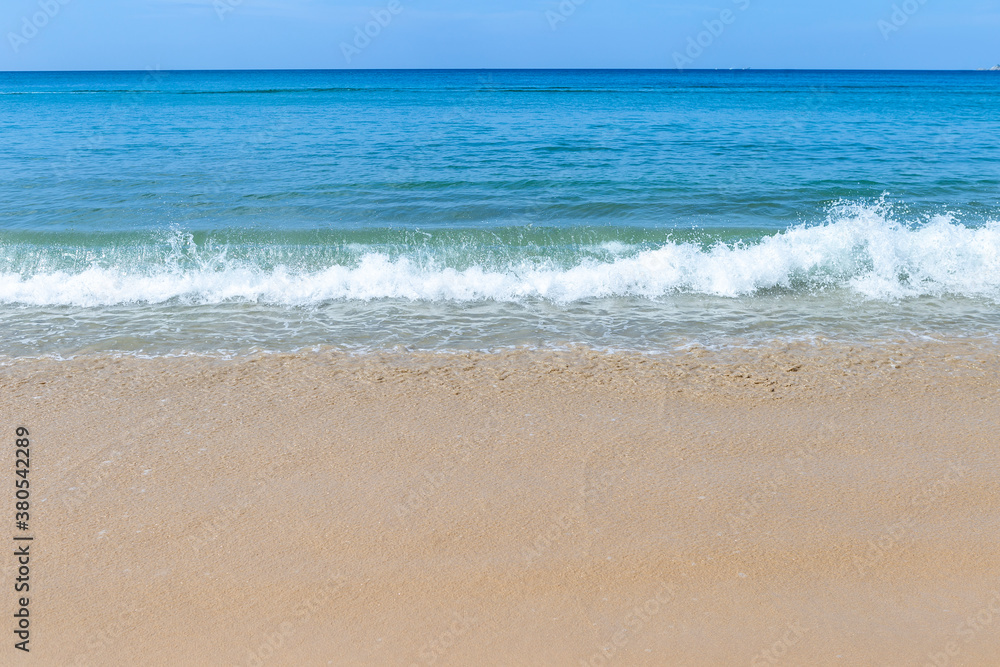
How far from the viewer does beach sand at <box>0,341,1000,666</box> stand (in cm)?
311

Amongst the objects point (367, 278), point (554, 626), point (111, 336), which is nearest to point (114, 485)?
point (554, 626)

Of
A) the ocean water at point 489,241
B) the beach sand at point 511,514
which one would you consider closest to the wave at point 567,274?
the ocean water at point 489,241

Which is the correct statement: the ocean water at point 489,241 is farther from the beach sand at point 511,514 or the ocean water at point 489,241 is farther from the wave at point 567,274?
the beach sand at point 511,514

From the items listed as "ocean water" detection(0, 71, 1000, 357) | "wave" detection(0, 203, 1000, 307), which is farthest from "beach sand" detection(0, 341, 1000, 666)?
"wave" detection(0, 203, 1000, 307)

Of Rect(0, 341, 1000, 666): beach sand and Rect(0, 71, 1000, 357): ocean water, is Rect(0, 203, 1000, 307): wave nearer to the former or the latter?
Rect(0, 71, 1000, 357): ocean water

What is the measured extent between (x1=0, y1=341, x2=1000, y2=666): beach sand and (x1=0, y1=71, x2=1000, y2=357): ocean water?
1224 millimetres

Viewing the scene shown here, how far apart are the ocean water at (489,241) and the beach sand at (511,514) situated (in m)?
1.22

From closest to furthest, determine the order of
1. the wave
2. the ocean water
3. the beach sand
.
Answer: the beach sand < the ocean water < the wave

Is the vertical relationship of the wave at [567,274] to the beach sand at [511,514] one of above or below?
above

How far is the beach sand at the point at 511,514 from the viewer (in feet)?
10.2

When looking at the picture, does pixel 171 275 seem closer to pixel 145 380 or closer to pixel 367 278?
pixel 367 278

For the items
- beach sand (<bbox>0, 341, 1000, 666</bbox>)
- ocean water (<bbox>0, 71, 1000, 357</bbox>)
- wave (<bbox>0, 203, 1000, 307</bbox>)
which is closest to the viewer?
beach sand (<bbox>0, 341, 1000, 666</bbox>)

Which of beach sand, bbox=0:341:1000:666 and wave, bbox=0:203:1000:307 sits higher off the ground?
wave, bbox=0:203:1000:307

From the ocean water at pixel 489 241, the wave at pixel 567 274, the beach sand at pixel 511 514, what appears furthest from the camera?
the wave at pixel 567 274
